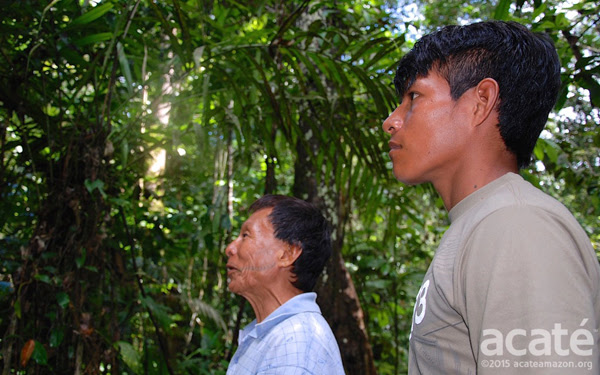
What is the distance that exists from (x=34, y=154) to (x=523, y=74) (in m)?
2.34

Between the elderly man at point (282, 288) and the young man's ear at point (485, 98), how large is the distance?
909mm

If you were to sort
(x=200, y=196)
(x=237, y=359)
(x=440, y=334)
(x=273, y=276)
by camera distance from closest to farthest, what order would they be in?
1. (x=440, y=334)
2. (x=237, y=359)
3. (x=273, y=276)
4. (x=200, y=196)

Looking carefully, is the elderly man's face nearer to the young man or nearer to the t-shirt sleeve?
the young man

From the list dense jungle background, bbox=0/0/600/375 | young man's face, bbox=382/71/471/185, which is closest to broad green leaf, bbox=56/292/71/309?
dense jungle background, bbox=0/0/600/375

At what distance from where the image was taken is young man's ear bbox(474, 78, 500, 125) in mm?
889

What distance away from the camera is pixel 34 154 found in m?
2.52

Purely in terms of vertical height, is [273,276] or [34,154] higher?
[34,154]

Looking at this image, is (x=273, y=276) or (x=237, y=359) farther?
(x=273, y=276)

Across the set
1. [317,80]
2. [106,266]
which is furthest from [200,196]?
[317,80]

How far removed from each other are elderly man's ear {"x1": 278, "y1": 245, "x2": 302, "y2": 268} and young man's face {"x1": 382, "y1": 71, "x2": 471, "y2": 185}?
3.05ft

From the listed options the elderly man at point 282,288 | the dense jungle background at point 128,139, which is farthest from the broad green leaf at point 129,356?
the elderly man at point 282,288

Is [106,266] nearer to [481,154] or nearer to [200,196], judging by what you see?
[481,154]

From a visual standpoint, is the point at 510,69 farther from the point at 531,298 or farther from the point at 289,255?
the point at 289,255

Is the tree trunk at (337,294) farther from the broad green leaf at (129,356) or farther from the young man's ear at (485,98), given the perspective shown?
the young man's ear at (485,98)
